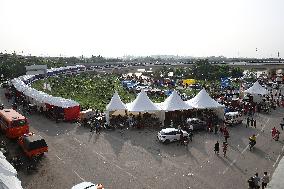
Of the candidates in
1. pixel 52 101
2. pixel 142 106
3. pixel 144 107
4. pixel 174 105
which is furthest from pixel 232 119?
pixel 52 101

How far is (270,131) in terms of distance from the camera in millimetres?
29984

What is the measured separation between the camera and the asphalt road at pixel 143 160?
1872 centimetres

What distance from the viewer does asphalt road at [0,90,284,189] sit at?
18719 millimetres

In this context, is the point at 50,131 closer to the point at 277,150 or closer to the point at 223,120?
the point at 223,120

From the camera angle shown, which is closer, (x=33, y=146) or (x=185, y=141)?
(x=33, y=146)

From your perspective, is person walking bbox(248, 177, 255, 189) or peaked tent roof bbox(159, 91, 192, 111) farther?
peaked tent roof bbox(159, 91, 192, 111)

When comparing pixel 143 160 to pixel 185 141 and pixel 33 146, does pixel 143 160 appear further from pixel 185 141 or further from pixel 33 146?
pixel 33 146

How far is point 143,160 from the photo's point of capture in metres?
22.0

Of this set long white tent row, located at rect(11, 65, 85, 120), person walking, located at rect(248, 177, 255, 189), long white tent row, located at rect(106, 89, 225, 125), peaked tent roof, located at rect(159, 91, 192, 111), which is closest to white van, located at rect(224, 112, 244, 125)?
long white tent row, located at rect(106, 89, 225, 125)

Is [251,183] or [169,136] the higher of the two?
[169,136]

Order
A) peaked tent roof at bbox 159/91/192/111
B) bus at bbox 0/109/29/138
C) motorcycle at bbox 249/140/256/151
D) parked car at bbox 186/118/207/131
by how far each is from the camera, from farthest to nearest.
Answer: peaked tent roof at bbox 159/91/192/111 → parked car at bbox 186/118/207/131 → bus at bbox 0/109/29/138 → motorcycle at bbox 249/140/256/151

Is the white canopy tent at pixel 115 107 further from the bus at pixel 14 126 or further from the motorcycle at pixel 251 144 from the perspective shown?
the motorcycle at pixel 251 144

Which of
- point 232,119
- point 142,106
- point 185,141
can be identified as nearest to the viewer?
point 185,141

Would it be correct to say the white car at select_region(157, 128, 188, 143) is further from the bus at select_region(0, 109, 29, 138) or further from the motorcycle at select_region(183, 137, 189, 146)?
the bus at select_region(0, 109, 29, 138)
